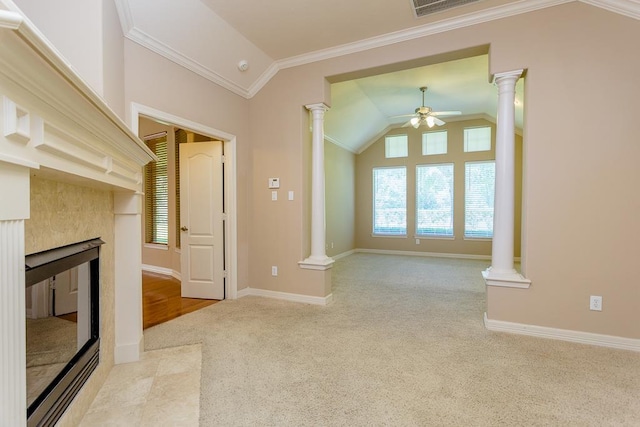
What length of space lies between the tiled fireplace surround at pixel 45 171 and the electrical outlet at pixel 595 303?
12.0ft

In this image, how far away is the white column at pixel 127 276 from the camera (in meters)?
2.25

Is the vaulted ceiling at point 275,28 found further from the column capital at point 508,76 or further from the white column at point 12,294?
the white column at point 12,294

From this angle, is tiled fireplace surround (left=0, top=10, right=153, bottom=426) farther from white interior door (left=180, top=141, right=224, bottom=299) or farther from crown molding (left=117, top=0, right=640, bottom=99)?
white interior door (left=180, top=141, right=224, bottom=299)

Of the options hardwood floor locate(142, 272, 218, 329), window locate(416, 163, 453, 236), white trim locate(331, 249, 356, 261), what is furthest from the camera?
window locate(416, 163, 453, 236)

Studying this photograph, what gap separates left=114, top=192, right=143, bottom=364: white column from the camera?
225 centimetres

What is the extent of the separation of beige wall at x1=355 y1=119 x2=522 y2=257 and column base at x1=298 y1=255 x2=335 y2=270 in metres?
4.35

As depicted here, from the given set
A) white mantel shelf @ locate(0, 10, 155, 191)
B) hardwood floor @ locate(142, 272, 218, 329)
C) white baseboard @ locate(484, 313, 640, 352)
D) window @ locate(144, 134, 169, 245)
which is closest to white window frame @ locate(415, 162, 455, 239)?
white baseboard @ locate(484, 313, 640, 352)

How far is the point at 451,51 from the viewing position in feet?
9.93

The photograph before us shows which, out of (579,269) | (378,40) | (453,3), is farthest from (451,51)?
(579,269)

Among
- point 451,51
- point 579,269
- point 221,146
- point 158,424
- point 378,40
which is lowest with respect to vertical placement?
point 158,424

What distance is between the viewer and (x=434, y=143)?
23.8 feet

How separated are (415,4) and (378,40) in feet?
1.93

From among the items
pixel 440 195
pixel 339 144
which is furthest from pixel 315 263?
pixel 440 195

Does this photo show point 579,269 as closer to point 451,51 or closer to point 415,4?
point 451,51
